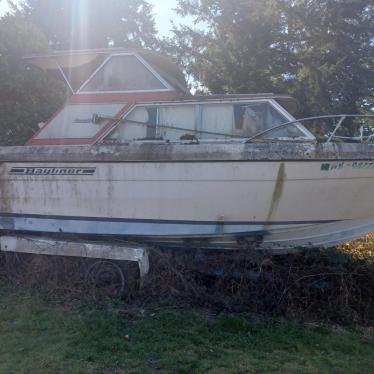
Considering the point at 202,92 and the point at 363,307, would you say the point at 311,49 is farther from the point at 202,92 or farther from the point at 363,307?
the point at 363,307

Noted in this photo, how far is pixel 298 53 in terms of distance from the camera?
1742cm

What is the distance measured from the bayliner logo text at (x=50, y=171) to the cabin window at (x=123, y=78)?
1395 mm

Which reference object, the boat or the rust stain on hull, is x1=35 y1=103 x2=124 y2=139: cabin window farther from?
the rust stain on hull

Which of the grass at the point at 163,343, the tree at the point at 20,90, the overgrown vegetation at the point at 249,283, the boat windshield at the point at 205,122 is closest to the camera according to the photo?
the grass at the point at 163,343

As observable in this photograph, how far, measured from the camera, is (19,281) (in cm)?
545

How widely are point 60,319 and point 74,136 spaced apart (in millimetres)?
2673

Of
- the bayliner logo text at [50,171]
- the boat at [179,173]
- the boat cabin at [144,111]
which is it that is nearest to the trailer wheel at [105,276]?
the boat at [179,173]

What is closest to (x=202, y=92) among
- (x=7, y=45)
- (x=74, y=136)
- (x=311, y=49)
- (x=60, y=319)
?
(x=311, y=49)

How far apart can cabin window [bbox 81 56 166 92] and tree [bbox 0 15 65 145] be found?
4.75m

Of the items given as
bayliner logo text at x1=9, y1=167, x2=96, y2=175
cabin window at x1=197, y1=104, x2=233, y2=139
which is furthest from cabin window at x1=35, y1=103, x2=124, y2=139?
cabin window at x1=197, y1=104, x2=233, y2=139

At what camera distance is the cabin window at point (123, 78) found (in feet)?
19.9

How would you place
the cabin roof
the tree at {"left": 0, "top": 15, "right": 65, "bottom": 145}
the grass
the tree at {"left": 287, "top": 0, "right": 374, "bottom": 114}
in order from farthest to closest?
1. the tree at {"left": 287, "top": 0, "right": 374, "bottom": 114}
2. the tree at {"left": 0, "top": 15, "right": 65, "bottom": 145}
3. the cabin roof
4. the grass

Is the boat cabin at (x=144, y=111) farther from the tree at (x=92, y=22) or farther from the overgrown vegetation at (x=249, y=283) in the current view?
the tree at (x=92, y=22)

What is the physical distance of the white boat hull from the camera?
493cm
